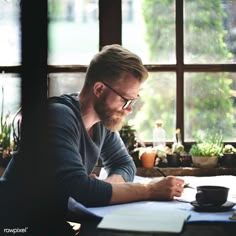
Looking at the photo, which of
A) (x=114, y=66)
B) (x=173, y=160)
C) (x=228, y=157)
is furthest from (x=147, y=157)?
(x=114, y=66)

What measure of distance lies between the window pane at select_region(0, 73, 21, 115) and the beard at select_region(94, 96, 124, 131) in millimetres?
1336

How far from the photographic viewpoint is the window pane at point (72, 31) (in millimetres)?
3445

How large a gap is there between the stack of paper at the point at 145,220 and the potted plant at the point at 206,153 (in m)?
1.50

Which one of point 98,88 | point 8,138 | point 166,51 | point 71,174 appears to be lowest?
point 8,138

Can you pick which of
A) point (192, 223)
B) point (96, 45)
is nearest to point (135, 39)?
point (96, 45)

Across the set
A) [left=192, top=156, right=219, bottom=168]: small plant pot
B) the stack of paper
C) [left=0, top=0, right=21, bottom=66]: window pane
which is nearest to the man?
the stack of paper

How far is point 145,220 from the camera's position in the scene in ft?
5.44

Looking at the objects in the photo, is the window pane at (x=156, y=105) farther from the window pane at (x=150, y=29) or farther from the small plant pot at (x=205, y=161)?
the small plant pot at (x=205, y=161)

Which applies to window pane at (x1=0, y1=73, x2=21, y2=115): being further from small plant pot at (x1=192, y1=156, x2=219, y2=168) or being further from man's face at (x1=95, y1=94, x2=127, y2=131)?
man's face at (x1=95, y1=94, x2=127, y2=131)

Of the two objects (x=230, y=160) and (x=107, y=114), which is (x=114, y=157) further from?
(x=230, y=160)

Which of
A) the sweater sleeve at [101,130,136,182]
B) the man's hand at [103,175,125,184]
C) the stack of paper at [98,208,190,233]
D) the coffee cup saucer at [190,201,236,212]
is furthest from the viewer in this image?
the sweater sleeve at [101,130,136,182]

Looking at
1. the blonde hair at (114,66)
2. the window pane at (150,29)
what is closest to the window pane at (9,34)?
the window pane at (150,29)

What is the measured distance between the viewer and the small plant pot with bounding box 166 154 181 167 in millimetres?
3285

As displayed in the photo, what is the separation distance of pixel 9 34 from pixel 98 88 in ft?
4.84
